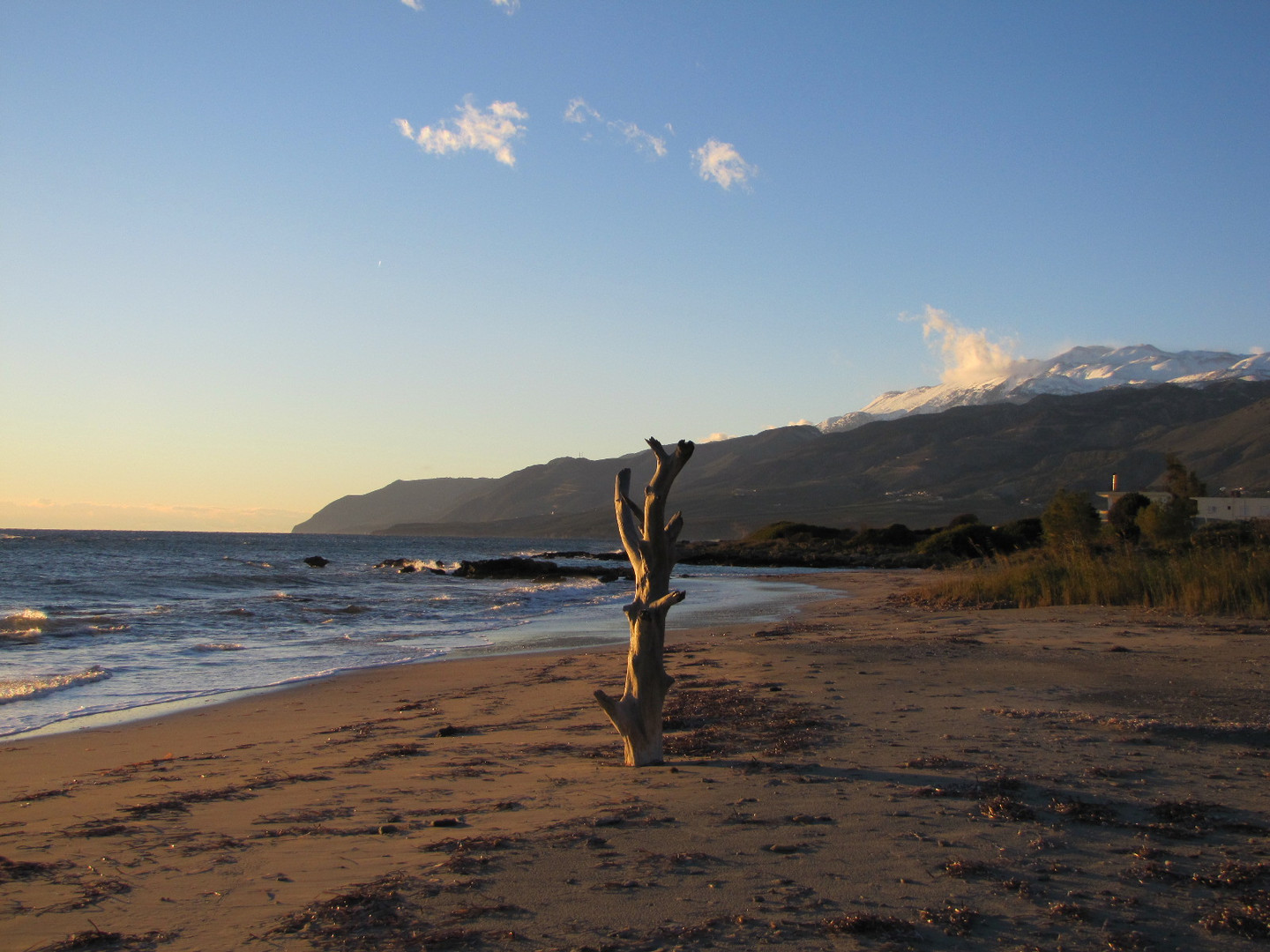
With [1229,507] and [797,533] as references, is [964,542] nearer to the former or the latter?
[1229,507]

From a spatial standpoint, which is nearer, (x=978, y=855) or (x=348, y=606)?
(x=978, y=855)

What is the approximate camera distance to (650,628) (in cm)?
A: 660

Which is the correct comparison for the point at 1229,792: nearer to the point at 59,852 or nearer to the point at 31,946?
the point at 31,946

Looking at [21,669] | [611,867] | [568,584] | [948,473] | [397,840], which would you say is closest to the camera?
[611,867]

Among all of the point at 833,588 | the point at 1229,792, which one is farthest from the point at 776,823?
the point at 833,588

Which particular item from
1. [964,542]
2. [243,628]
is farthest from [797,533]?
[243,628]

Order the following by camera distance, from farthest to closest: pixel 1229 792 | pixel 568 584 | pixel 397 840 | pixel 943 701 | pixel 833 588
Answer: pixel 568 584, pixel 833 588, pixel 943 701, pixel 1229 792, pixel 397 840

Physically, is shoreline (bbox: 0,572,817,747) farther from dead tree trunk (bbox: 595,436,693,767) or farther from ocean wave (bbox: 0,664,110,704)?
dead tree trunk (bbox: 595,436,693,767)

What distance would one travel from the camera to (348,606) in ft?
88.4

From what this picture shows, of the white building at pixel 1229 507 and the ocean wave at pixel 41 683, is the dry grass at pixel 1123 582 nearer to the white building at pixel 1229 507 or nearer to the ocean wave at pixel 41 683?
the ocean wave at pixel 41 683

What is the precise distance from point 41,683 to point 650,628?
31.6ft

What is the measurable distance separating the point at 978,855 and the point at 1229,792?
6.65 feet

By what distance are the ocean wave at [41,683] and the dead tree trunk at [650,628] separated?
8384 millimetres

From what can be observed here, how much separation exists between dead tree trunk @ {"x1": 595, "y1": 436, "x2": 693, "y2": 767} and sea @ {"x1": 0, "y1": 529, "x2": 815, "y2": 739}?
6.32m
